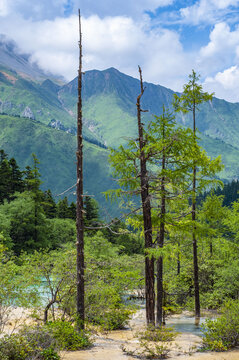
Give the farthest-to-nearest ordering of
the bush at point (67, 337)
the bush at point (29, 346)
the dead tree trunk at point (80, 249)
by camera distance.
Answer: the dead tree trunk at point (80, 249) < the bush at point (67, 337) < the bush at point (29, 346)

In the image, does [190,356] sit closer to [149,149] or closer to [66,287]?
[66,287]

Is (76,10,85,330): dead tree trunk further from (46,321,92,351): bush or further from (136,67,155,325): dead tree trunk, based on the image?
(136,67,155,325): dead tree trunk

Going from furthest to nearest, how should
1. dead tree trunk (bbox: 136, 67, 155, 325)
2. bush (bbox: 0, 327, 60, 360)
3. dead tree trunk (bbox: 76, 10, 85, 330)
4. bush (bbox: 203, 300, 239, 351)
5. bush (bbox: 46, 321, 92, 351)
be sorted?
dead tree trunk (bbox: 136, 67, 155, 325) < dead tree trunk (bbox: 76, 10, 85, 330) < bush (bbox: 203, 300, 239, 351) < bush (bbox: 46, 321, 92, 351) < bush (bbox: 0, 327, 60, 360)

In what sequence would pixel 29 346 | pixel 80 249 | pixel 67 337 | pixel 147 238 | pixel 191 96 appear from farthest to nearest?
1. pixel 191 96
2. pixel 147 238
3. pixel 80 249
4. pixel 67 337
5. pixel 29 346

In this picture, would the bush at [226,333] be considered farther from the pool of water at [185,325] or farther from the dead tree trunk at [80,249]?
the pool of water at [185,325]

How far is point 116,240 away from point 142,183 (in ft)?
183

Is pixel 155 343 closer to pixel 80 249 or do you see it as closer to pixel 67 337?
pixel 67 337

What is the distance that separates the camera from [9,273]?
39.6 feet

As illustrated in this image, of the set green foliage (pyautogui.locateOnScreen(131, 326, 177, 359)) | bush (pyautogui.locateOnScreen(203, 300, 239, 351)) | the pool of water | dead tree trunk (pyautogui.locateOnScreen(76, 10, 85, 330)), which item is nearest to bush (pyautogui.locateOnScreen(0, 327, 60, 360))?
dead tree trunk (pyautogui.locateOnScreen(76, 10, 85, 330))

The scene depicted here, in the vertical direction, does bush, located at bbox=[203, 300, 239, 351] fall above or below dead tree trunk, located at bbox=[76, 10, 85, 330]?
below

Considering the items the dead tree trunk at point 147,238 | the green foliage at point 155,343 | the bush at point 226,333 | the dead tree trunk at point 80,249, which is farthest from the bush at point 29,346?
the bush at point 226,333

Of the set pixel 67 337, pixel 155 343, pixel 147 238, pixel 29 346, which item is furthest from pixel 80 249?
pixel 29 346

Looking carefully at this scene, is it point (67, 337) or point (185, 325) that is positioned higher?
point (67, 337)

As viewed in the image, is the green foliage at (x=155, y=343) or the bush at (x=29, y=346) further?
the green foliage at (x=155, y=343)
